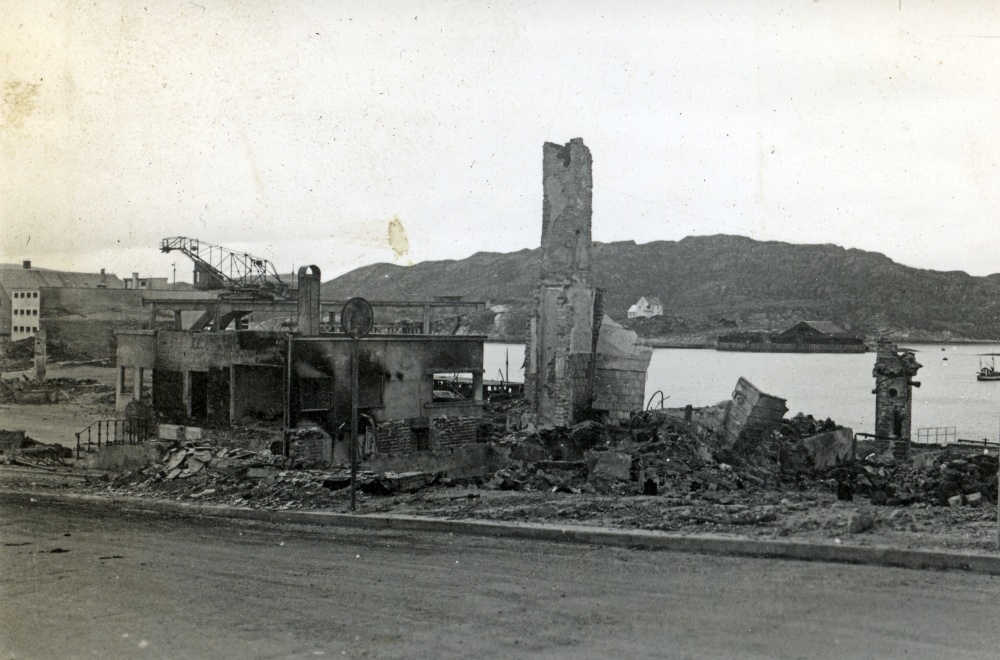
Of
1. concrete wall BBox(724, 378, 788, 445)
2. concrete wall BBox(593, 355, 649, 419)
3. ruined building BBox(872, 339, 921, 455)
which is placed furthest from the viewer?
concrete wall BBox(593, 355, 649, 419)

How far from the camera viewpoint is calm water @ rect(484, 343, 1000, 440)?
60406mm

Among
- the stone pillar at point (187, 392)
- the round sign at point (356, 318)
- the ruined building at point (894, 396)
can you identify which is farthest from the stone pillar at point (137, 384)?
the ruined building at point (894, 396)

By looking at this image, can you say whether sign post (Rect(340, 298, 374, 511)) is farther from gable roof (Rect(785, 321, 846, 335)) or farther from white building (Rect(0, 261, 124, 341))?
gable roof (Rect(785, 321, 846, 335))

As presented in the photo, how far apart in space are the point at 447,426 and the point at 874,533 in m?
13.7

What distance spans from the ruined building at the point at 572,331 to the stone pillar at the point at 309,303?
302 inches

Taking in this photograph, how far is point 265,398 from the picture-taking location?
66.3 feet

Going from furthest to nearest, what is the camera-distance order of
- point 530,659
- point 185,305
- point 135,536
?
point 185,305 → point 135,536 → point 530,659

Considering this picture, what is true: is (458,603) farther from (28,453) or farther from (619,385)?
(619,385)

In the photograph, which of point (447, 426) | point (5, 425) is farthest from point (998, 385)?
point (5, 425)

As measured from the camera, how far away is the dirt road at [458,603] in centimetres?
625

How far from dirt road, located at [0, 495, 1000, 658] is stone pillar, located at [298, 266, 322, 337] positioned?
11.5 metres

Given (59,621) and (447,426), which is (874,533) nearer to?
(59,621)

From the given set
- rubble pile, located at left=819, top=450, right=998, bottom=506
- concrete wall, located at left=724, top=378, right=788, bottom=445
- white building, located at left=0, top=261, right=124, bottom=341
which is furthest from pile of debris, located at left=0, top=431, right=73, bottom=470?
white building, located at left=0, top=261, right=124, bottom=341

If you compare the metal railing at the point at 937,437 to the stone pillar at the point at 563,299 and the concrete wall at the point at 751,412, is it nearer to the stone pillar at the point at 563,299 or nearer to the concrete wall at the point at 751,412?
the concrete wall at the point at 751,412
